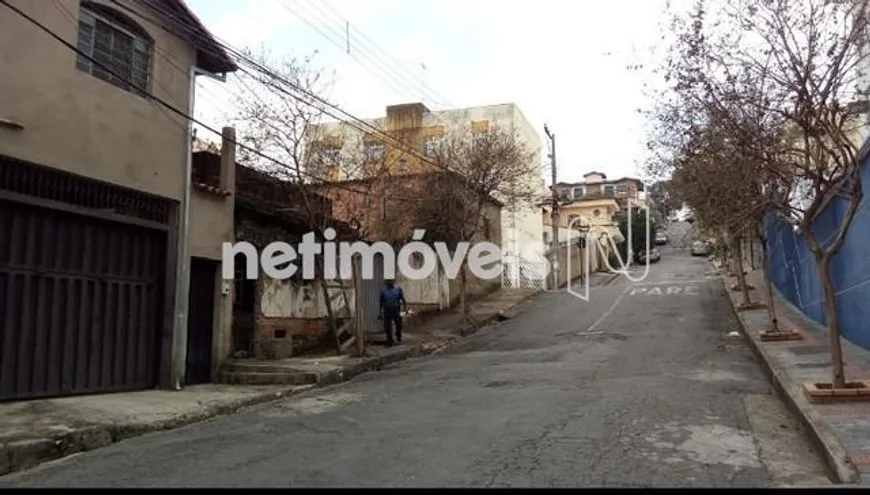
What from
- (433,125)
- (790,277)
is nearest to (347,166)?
(790,277)

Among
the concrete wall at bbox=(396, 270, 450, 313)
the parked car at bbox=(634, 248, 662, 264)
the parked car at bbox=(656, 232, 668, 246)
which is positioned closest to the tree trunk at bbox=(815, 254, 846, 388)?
the concrete wall at bbox=(396, 270, 450, 313)

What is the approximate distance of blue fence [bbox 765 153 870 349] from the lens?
A: 13.4m

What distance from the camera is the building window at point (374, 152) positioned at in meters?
18.6

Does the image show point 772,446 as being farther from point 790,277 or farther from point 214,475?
point 790,277

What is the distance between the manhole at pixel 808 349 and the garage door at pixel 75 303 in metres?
11.5

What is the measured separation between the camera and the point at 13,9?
9.77m

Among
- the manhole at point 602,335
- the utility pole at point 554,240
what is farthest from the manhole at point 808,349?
the utility pole at point 554,240

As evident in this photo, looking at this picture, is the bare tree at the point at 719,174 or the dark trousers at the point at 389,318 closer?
the bare tree at the point at 719,174

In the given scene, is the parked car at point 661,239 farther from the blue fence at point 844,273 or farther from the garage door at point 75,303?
the garage door at point 75,303

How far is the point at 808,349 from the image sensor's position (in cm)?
1440

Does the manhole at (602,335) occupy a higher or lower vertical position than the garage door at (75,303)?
lower

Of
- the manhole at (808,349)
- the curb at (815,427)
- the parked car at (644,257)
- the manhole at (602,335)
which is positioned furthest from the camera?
the parked car at (644,257)

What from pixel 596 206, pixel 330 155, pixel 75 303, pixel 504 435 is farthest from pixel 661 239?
pixel 504 435

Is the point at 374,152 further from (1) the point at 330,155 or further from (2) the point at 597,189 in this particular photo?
(2) the point at 597,189
